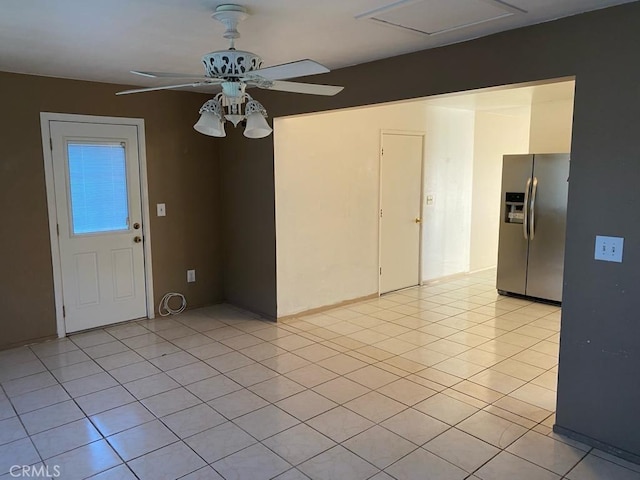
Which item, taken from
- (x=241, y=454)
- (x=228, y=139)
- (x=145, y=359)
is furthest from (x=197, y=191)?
(x=241, y=454)

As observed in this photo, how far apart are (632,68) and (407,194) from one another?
3637mm

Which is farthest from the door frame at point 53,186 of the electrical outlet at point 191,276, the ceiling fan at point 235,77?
the ceiling fan at point 235,77

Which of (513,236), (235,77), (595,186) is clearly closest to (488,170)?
(513,236)

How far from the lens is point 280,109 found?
14.0 ft

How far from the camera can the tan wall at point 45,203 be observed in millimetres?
3900

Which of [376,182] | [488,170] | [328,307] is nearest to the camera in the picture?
[328,307]

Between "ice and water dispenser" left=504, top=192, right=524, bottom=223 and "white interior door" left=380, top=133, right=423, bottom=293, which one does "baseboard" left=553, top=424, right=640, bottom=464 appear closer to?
"white interior door" left=380, top=133, right=423, bottom=293

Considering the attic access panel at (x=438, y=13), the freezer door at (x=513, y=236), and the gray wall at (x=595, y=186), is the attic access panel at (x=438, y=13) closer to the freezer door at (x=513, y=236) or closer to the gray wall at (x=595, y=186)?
the gray wall at (x=595, y=186)

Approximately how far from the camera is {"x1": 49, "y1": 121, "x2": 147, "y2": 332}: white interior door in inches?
165

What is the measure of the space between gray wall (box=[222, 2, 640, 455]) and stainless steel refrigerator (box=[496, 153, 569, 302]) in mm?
2829

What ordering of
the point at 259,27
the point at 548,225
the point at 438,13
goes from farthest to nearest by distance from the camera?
the point at 548,225
the point at 259,27
the point at 438,13

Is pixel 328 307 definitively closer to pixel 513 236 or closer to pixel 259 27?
pixel 513 236

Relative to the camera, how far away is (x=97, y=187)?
14.4ft

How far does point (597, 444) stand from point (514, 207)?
3.47 m
